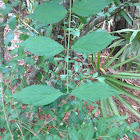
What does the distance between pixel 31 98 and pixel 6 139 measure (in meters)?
0.25

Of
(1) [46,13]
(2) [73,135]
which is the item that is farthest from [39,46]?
(2) [73,135]

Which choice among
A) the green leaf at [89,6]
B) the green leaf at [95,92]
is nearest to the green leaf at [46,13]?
the green leaf at [89,6]

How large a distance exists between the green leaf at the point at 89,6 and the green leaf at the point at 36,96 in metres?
0.16

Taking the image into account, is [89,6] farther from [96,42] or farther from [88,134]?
[88,134]

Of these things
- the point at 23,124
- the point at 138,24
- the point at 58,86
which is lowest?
the point at 23,124

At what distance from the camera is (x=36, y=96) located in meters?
0.24

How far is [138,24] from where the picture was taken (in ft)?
5.10

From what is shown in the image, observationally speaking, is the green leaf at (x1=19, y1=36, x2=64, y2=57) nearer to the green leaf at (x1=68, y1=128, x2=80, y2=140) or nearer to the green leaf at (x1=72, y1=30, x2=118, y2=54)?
the green leaf at (x1=72, y1=30, x2=118, y2=54)

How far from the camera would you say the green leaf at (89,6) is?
0.88 ft

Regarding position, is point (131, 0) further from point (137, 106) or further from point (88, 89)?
point (137, 106)

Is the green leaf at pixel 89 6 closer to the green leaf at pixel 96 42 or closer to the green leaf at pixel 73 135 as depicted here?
the green leaf at pixel 96 42

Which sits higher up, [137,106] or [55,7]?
[55,7]

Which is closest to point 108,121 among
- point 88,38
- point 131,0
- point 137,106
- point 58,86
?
point 58,86

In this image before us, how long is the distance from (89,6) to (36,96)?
186mm
